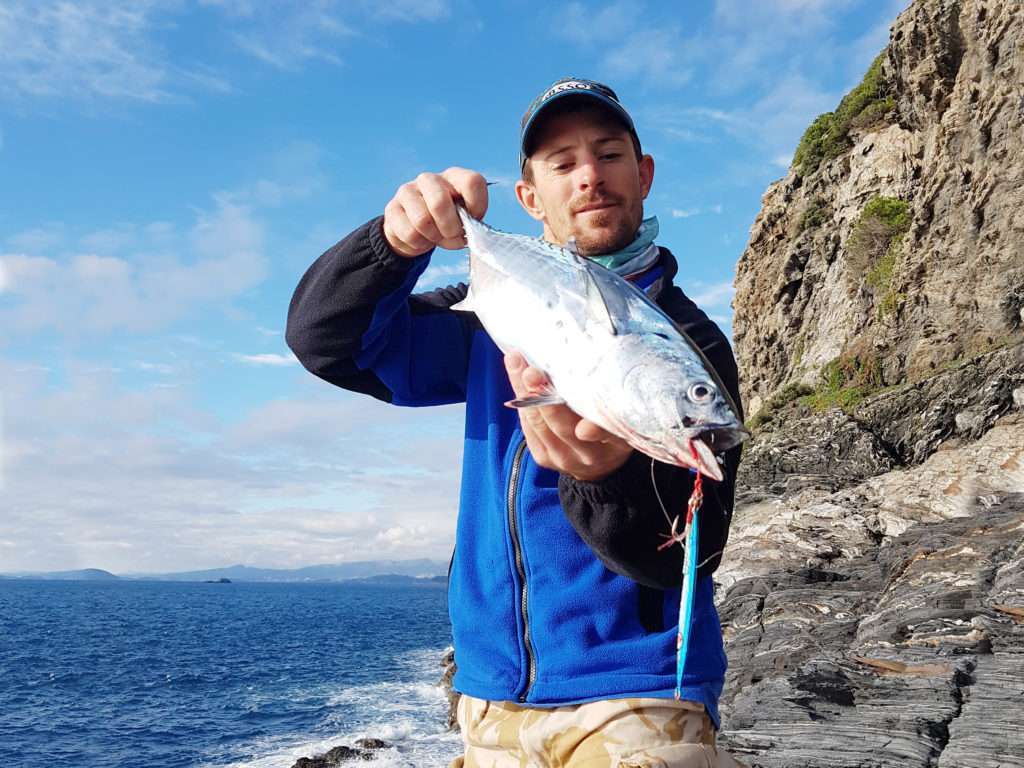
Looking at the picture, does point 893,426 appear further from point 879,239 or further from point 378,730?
point 378,730

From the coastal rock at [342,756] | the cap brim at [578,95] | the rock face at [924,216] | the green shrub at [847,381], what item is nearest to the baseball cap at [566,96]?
the cap brim at [578,95]

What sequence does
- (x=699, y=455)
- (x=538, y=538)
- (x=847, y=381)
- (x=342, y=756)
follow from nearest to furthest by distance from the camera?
(x=699, y=455), (x=538, y=538), (x=342, y=756), (x=847, y=381)

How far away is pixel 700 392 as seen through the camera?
1939mm

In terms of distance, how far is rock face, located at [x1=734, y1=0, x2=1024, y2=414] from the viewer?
25.6 metres

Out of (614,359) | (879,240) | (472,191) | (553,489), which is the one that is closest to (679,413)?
(614,359)

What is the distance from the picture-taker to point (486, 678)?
3035 millimetres

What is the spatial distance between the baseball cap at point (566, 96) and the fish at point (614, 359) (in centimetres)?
104

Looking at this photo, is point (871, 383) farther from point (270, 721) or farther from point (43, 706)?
point (43, 706)

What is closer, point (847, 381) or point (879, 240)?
point (847, 381)

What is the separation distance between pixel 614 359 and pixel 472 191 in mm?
1039

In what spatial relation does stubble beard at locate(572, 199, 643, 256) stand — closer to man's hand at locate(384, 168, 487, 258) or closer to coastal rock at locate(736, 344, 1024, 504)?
man's hand at locate(384, 168, 487, 258)

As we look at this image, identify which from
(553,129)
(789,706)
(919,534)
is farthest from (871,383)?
(553,129)

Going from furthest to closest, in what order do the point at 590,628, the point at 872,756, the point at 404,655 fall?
the point at 404,655
the point at 872,756
the point at 590,628

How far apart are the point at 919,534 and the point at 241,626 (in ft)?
253
